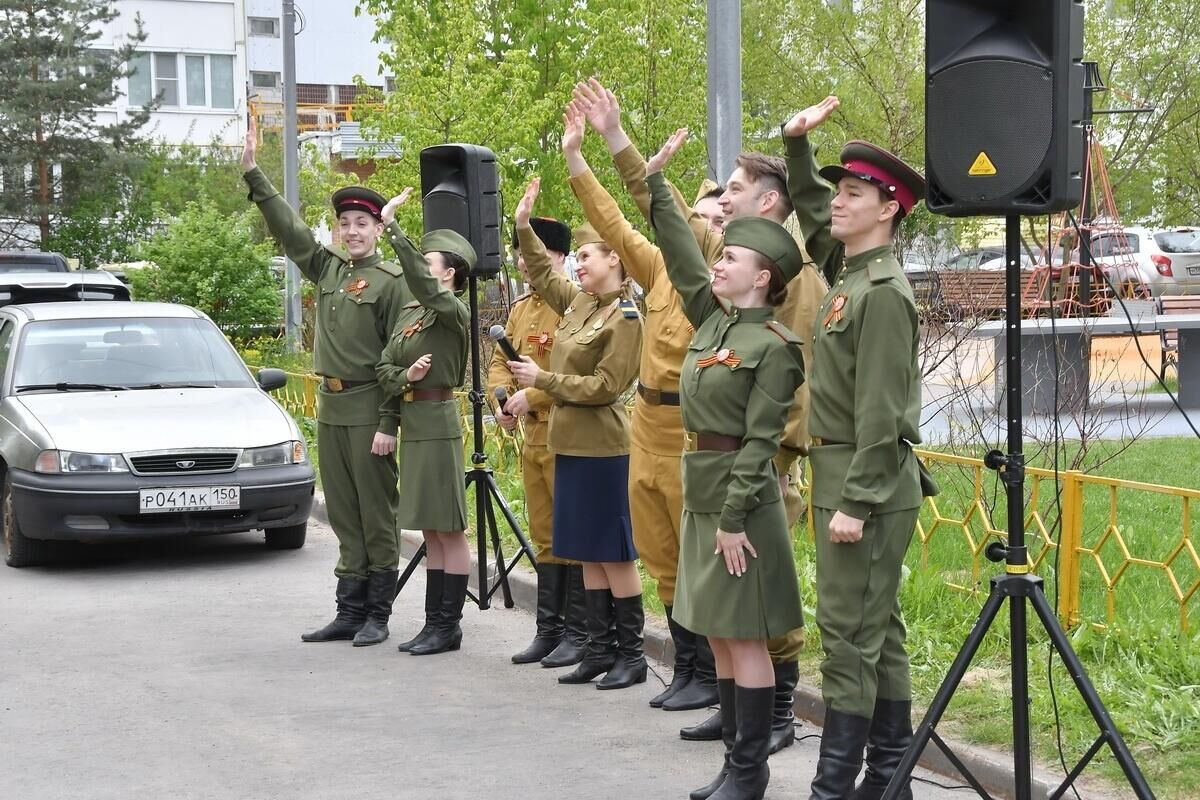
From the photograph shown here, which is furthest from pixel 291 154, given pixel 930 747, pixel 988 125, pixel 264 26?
pixel 264 26

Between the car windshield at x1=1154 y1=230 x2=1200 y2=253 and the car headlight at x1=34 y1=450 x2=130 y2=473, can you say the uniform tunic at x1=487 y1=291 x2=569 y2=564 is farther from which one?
the car windshield at x1=1154 y1=230 x2=1200 y2=253

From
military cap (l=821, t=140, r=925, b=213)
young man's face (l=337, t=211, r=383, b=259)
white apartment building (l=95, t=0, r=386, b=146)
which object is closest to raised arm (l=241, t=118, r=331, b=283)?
young man's face (l=337, t=211, r=383, b=259)

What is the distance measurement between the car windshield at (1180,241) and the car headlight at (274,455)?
24.3 metres

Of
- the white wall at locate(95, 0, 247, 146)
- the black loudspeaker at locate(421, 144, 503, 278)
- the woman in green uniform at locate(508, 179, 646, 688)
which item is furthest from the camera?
the white wall at locate(95, 0, 247, 146)

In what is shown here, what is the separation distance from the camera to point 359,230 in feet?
26.3

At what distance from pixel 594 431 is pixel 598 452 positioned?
0.32 ft

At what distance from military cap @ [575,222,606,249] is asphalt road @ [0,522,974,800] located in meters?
2.03

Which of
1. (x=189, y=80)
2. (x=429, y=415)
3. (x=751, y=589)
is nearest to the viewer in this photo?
(x=751, y=589)

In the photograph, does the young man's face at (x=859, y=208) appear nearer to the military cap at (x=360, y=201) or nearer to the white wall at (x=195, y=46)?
the military cap at (x=360, y=201)

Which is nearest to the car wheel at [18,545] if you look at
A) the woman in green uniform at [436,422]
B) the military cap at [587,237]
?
the woman in green uniform at [436,422]

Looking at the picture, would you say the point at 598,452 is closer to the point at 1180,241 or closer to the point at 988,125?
the point at 988,125

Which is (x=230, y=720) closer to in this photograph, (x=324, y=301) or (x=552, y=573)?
(x=552, y=573)

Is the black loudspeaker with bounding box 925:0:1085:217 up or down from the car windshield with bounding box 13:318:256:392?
up

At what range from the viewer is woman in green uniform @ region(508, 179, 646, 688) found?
7.07 meters
